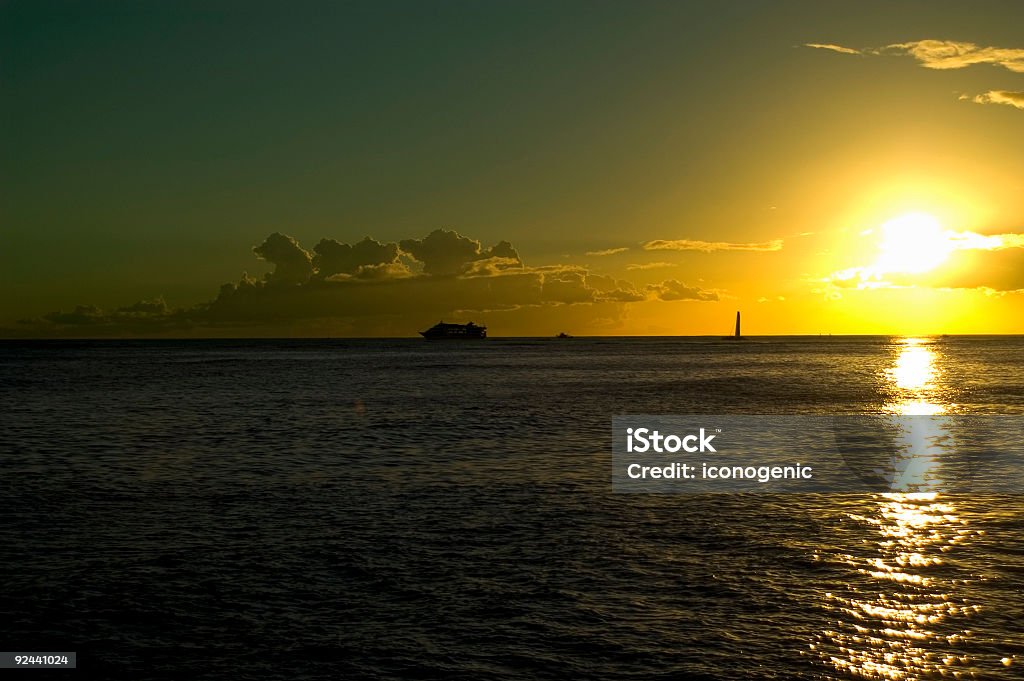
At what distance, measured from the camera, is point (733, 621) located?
14.5 m

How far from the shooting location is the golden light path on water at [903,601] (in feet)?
41.7

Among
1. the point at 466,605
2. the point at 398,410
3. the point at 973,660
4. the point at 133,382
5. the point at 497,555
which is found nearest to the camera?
the point at 973,660

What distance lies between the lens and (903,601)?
15461 mm

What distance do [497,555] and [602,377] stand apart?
94.2 metres

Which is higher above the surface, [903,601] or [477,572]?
[903,601]

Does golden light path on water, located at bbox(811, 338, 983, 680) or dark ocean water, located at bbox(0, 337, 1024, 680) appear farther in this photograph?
dark ocean water, located at bbox(0, 337, 1024, 680)

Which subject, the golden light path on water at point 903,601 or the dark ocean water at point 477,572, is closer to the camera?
the golden light path on water at point 903,601

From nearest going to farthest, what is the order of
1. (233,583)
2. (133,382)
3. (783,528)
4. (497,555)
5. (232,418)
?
(233,583) < (497,555) < (783,528) < (232,418) < (133,382)

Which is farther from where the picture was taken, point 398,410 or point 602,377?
point 602,377

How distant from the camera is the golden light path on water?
1270cm

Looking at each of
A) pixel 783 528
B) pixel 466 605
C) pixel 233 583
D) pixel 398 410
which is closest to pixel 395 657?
pixel 466 605

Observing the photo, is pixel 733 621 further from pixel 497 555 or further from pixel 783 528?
pixel 783 528

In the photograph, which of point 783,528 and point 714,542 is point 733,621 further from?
point 783,528

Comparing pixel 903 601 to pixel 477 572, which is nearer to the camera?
pixel 903 601
